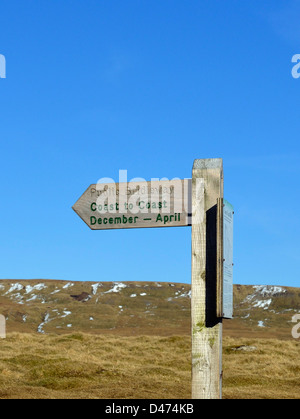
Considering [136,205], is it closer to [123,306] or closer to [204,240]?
[204,240]

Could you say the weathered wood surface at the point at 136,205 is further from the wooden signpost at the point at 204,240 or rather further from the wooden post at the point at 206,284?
the wooden post at the point at 206,284

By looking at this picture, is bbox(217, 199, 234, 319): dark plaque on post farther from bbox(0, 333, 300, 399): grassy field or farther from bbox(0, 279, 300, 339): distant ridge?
bbox(0, 279, 300, 339): distant ridge

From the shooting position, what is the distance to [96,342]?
32.8 metres

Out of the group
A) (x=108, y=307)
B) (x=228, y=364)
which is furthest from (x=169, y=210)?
(x=108, y=307)

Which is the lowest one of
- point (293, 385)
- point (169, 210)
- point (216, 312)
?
point (293, 385)

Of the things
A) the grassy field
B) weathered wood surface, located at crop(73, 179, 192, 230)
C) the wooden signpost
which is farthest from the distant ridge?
the wooden signpost

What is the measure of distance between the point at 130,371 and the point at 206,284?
16206 mm

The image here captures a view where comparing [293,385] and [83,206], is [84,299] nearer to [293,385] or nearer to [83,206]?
[293,385]

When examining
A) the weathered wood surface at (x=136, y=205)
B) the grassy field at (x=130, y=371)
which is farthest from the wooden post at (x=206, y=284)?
the grassy field at (x=130, y=371)

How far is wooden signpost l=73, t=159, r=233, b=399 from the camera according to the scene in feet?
19.2

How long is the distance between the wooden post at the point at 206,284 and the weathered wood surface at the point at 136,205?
24 centimetres

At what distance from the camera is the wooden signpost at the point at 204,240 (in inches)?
231

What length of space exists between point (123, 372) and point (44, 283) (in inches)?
6218

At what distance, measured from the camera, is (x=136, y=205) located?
6602 millimetres
